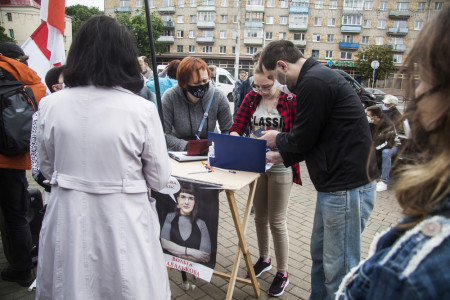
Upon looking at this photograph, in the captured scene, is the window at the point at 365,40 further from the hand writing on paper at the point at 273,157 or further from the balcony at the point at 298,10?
the hand writing on paper at the point at 273,157

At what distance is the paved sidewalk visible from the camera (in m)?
2.68

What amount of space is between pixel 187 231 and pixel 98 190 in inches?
41.7

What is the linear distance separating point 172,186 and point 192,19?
51.3 m

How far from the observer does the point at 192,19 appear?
161 feet

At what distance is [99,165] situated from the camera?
57.7 inches

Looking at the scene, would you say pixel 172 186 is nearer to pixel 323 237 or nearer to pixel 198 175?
pixel 198 175

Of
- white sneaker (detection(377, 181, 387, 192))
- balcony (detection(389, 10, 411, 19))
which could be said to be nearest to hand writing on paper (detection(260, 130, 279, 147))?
white sneaker (detection(377, 181, 387, 192))

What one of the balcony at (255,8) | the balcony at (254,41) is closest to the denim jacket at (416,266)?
the balcony at (254,41)

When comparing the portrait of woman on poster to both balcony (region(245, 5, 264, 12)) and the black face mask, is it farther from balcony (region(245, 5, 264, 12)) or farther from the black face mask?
balcony (region(245, 5, 264, 12))

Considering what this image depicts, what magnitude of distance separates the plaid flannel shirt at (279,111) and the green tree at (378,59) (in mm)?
40740

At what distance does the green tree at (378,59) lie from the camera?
3856cm

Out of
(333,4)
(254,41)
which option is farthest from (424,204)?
(333,4)

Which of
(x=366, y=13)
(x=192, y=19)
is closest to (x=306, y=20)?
(x=366, y=13)

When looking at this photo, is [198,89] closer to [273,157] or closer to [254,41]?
[273,157]
